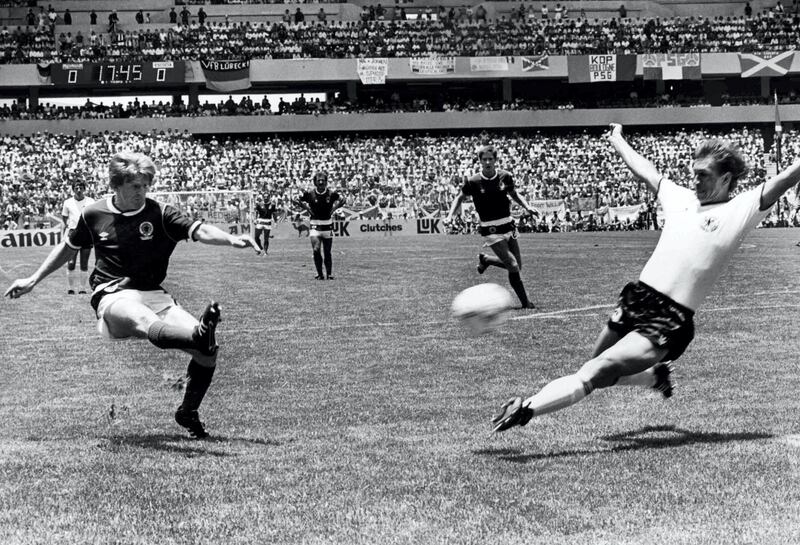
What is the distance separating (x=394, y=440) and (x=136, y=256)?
2.13 meters

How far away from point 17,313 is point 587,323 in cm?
851

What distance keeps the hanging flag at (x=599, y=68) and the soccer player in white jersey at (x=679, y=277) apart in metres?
62.5

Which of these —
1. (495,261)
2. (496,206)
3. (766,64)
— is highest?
(766,64)

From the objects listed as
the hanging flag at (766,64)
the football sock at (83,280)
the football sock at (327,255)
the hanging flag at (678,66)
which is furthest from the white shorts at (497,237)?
the hanging flag at (678,66)

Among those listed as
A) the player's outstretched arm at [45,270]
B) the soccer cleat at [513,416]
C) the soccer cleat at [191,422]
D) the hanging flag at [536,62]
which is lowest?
the soccer cleat at [191,422]

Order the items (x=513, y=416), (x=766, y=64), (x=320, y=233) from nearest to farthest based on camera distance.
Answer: (x=513, y=416), (x=320, y=233), (x=766, y=64)

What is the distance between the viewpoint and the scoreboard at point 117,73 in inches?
2485

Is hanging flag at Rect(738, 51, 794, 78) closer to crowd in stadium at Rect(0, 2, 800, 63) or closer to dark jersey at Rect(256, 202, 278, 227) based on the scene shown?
crowd in stadium at Rect(0, 2, 800, 63)

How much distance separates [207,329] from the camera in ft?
20.5

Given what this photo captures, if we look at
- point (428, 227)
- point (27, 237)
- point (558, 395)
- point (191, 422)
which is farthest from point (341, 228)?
point (558, 395)

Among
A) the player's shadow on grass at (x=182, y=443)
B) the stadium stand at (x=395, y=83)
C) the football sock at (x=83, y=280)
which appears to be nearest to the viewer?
the player's shadow on grass at (x=182, y=443)

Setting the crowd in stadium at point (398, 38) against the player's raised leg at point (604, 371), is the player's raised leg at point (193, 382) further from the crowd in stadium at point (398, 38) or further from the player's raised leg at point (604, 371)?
the crowd in stadium at point (398, 38)

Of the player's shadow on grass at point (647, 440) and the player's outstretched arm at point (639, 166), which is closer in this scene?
the player's shadow on grass at point (647, 440)

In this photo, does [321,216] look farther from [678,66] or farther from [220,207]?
[678,66]
